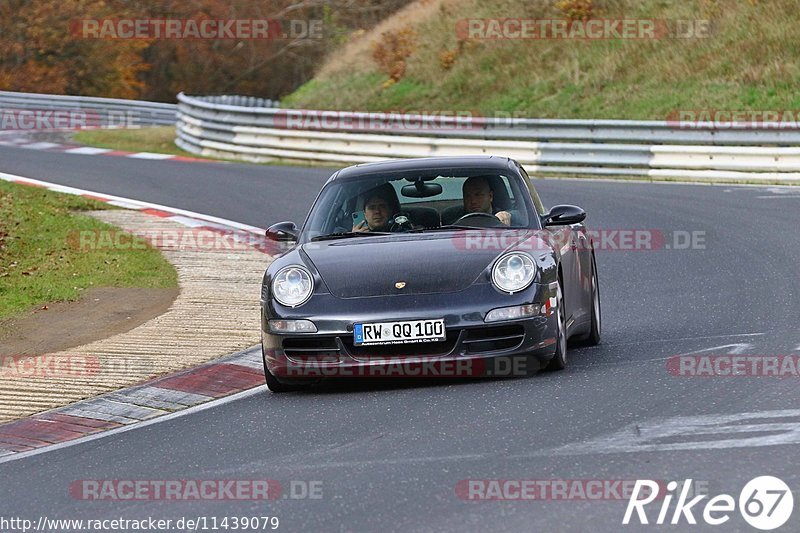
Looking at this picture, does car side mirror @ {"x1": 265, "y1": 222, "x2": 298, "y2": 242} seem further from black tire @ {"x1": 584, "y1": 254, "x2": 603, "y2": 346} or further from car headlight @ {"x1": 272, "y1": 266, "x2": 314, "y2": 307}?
black tire @ {"x1": 584, "y1": 254, "x2": 603, "y2": 346}

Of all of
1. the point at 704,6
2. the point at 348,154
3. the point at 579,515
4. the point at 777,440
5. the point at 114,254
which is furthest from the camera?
the point at 704,6

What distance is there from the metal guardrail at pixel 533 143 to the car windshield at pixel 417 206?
1227 centimetres

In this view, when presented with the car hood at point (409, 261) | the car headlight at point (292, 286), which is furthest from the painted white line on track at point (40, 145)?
the car headlight at point (292, 286)

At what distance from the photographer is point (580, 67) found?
31.3 metres

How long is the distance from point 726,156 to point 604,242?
680 centimetres

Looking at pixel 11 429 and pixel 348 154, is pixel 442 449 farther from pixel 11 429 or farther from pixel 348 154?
pixel 348 154

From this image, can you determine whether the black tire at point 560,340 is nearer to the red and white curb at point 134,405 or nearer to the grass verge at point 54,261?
the red and white curb at point 134,405

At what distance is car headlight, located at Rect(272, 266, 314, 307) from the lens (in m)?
8.36

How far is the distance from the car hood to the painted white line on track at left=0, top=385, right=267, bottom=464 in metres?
0.88

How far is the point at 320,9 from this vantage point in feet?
189

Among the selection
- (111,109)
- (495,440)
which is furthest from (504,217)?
(111,109)

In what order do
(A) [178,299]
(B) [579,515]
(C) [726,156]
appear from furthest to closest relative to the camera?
(C) [726,156]
(A) [178,299]
(B) [579,515]

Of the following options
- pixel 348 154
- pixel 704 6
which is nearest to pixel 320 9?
pixel 704 6

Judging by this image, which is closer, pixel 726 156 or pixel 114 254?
pixel 114 254
